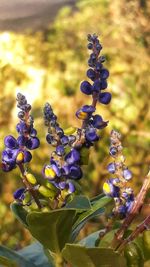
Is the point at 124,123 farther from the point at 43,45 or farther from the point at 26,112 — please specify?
the point at 26,112

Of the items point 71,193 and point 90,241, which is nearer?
point 71,193

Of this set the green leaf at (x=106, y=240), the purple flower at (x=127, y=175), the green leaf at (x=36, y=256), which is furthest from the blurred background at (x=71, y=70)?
the purple flower at (x=127, y=175)

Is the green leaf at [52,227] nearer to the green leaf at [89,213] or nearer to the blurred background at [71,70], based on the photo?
the green leaf at [89,213]

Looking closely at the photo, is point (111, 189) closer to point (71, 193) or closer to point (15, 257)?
point (71, 193)

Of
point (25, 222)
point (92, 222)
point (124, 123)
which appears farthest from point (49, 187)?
point (124, 123)

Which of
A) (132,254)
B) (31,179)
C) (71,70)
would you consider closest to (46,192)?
(31,179)

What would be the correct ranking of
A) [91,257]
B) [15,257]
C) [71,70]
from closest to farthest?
[91,257], [15,257], [71,70]
